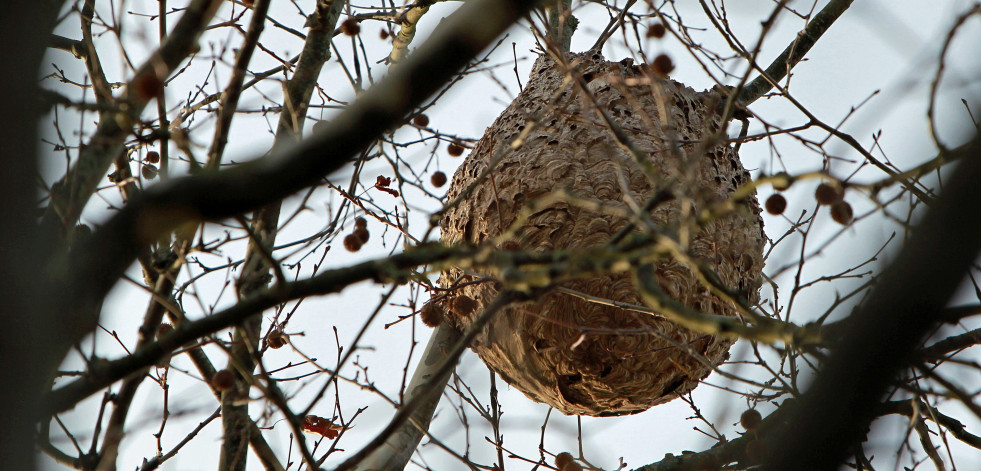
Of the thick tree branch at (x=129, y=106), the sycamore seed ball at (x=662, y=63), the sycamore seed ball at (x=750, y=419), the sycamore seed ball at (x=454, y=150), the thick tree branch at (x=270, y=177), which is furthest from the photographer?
the sycamore seed ball at (x=454, y=150)

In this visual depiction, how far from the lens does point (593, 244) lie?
2.89 meters

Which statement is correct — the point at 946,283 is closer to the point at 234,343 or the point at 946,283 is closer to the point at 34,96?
the point at 34,96

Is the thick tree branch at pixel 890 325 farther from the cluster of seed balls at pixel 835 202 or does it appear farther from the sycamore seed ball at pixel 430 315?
the sycamore seed ball at pixel 430 315

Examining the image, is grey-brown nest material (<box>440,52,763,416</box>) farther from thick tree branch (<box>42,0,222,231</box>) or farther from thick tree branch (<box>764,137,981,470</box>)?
thick tree branch (<box>764,137,981,470</box>)

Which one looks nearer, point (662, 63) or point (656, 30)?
point (662, 63)

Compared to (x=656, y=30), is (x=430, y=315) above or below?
below

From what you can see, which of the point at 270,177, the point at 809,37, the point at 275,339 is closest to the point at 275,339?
the point at 275,339

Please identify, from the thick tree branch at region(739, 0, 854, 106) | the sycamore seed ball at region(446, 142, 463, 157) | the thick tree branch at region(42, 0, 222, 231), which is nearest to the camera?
the thick tree branch at region(42, 0, 222, 231)

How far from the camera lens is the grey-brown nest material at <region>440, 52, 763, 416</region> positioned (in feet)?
9.37

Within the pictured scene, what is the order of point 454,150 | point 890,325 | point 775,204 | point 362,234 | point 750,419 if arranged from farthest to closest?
point 454,150 < point 750,419 < point 362,234 < point 775,204 < point 890,325

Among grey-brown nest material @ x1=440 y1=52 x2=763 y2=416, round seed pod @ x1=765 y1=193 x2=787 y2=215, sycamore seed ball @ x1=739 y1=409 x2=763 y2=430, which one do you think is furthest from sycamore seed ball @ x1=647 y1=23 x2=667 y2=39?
sycamore seed ball @ x1=739 y1=409 x2=763 y2=430

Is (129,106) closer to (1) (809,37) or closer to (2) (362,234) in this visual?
(2) (362,234)

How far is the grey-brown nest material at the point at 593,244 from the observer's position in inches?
112

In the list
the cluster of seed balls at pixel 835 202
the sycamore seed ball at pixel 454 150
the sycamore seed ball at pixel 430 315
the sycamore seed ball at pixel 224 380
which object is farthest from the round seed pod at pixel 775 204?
the sycamore seed ball at pixel 224 380
